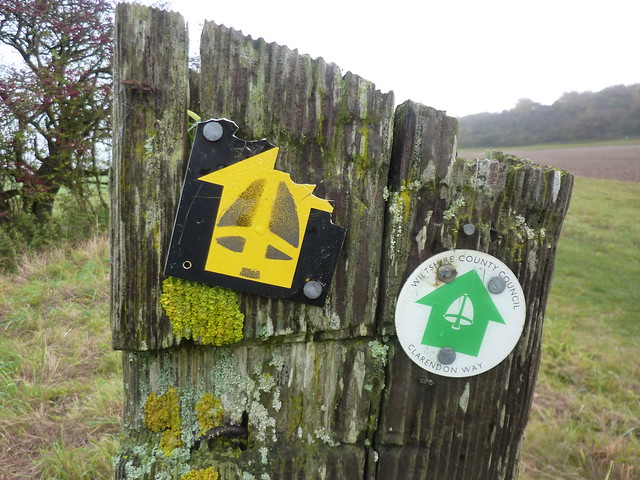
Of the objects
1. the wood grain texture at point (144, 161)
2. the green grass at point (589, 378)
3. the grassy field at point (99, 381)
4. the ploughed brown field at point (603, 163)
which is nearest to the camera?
the wood grain texture at point (144, 161)

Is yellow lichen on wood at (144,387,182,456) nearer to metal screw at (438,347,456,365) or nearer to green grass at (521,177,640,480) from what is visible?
metal screw at (438,347,456,365)

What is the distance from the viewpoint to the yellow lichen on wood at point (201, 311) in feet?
2.76

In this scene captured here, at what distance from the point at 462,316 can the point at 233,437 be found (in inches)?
23.5

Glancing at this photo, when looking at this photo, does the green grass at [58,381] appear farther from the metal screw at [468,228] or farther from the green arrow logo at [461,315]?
the metal screw at [468,228]

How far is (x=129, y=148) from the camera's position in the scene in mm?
780

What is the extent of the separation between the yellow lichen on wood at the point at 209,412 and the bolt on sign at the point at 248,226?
11.3 inches

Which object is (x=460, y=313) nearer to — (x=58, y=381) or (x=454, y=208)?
(x=454, y=208)

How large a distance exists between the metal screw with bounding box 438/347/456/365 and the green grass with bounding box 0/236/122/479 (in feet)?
6.25

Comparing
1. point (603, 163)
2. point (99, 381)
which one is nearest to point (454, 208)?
point (99, 381)

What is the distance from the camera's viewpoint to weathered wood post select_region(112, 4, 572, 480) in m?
0.79

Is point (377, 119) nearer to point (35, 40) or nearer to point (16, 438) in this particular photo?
point (16, 438)

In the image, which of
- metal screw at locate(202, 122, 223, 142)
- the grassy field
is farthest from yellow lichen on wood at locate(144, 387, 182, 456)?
the grassy field

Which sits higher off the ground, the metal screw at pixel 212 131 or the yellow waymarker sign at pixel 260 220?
the metal screw at pixel 212 131

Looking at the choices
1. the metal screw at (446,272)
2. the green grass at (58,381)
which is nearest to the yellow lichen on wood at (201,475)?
the metal screw at (446,272)
